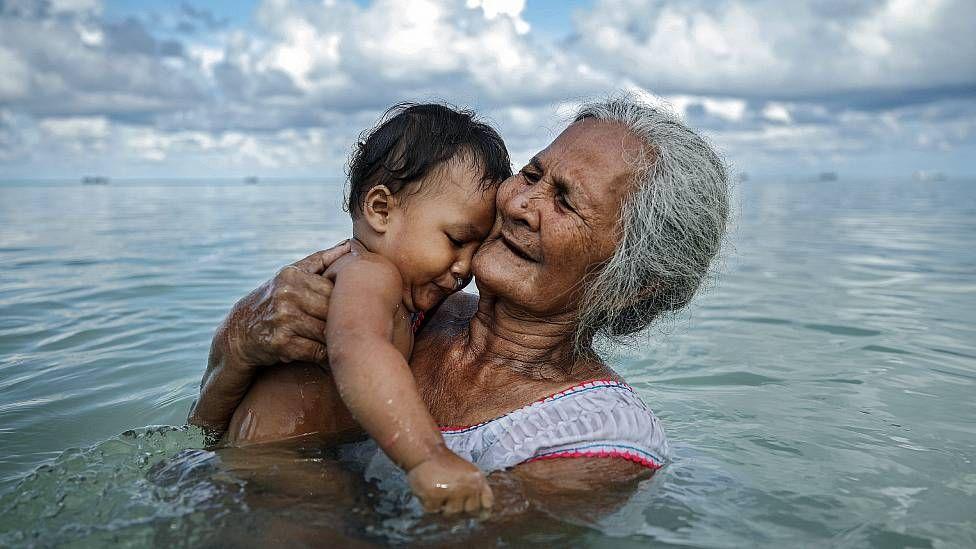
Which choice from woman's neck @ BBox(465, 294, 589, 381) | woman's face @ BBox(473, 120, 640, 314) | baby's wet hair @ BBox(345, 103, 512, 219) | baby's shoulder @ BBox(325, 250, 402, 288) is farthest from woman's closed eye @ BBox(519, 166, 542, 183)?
baby's shoulder @ BBox(325, 250, 402, 288)

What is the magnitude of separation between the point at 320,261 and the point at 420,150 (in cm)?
62

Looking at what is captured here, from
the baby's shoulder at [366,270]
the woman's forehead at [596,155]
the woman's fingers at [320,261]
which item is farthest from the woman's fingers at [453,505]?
the woman's forehead at [596,155]

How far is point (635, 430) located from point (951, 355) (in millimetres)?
4001

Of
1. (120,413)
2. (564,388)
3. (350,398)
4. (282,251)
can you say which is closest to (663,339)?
(564,388)

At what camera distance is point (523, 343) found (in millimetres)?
3469

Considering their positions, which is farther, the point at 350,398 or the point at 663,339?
the point at 663,339

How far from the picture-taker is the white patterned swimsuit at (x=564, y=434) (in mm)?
3027

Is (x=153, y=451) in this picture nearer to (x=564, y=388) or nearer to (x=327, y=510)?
(x=327, y=510)

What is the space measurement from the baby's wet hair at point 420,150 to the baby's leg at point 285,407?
2.46ft

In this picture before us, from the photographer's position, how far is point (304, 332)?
9.91 feet

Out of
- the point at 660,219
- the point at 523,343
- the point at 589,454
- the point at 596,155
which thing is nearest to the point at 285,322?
the point at 523,343

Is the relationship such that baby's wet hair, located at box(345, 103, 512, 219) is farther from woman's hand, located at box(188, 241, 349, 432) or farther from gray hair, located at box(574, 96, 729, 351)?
gray hair, located at box(574, 96, 729, 351)

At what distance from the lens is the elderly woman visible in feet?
10.00

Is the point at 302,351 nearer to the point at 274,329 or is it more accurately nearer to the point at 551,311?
the point at 274,329
